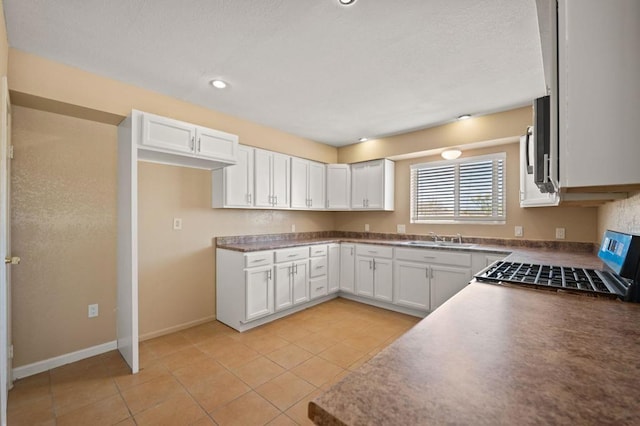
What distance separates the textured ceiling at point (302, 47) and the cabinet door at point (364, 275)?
209 cm

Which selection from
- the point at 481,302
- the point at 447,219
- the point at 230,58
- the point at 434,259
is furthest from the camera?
the point at 447,219

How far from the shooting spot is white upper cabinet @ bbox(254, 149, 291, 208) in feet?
11.9

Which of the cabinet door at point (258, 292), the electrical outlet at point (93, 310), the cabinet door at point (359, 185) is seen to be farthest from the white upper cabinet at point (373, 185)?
the electrical outlet at point (93, 310)

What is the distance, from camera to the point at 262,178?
3.66m

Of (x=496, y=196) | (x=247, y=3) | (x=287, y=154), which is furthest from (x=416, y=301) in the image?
(x=247, y=3)

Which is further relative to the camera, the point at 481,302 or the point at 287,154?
the point at 287,154

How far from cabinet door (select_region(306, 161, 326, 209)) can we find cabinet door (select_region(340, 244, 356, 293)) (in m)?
0.78

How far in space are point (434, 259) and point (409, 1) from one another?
2.66m

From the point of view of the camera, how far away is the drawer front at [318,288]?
3811 millimetres

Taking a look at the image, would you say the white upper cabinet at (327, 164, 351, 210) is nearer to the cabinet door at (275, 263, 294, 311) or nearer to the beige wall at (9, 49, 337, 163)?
the cabinet door at (275, 263, 294, 311)

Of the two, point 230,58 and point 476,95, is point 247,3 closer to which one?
point 230,58

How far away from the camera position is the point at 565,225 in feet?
10.2

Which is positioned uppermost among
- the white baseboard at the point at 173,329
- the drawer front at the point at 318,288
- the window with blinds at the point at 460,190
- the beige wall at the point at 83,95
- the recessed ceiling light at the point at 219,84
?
the recessed ceiling light at the point at 219,84

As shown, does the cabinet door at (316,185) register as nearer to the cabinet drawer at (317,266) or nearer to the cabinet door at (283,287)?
the cabinet drawer at (317,266)
